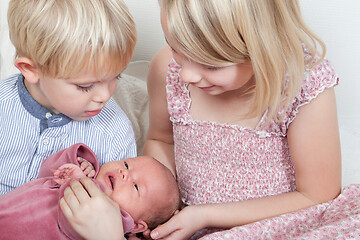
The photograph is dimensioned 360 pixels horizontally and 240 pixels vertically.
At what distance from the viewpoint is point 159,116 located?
1.61 metres

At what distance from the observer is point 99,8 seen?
1.22m

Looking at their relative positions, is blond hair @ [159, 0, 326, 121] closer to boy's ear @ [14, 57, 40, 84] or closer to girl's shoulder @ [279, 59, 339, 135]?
girl's shoulder @ [279, 59, 339, 135]

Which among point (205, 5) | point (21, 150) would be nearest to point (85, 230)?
point (21, 150)

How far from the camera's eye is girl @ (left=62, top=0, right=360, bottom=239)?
1141 mm

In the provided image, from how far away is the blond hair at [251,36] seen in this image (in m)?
1.11

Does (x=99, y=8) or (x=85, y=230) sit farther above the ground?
(x=99, y=8)

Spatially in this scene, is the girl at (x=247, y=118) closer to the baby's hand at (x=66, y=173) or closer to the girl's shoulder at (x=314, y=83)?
the girl's shoulder at (x=314, y=83)

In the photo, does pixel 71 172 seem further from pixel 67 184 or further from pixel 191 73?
pixel 191 73

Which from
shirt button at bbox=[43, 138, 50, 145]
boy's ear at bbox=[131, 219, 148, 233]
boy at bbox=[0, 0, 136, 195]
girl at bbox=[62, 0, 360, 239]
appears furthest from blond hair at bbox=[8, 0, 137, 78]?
boy's ear at bbox=[131, 219, 148, 233]

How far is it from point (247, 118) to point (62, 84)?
18.6 inches

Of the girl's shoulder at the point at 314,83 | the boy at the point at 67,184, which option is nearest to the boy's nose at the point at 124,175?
the boy at the point at 67,184

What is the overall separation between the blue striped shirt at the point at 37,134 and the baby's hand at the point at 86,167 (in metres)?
0.08

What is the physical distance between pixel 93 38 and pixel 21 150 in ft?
1.36

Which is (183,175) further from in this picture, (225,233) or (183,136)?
(225,233)
